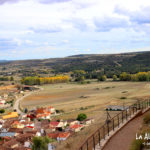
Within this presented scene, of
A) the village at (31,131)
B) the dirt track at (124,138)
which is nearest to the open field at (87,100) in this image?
the village at (31,131)

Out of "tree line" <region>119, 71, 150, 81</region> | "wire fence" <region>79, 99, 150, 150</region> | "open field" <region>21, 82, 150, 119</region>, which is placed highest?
"wire fence" <region>79, 99, 150, 150</region>

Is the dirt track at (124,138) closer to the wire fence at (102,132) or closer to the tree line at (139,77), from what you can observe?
the wire fence at (102,132)

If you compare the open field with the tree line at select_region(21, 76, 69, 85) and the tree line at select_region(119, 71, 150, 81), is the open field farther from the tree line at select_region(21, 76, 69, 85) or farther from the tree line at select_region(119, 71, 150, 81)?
the tree line at select_region(21, 76, 69, 85)

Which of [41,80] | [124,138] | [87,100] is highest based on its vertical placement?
[124,138]

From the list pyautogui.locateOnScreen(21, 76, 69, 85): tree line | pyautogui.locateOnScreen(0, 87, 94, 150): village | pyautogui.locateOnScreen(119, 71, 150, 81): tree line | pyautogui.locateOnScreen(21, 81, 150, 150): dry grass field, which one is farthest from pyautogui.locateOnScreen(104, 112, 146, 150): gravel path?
pyautogui.locateOnScreen(21, 76, 69, 85): tree line

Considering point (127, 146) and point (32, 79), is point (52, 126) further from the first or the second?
point (32, 79)

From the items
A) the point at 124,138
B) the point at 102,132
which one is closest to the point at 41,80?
the point at 102,132

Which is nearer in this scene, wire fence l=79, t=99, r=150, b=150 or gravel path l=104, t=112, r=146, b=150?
gravel path l=104, t=112, r=146, b=150

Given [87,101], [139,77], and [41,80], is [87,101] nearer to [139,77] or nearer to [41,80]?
[139,77]

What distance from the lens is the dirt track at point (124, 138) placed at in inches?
368

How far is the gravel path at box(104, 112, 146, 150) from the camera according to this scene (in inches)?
369

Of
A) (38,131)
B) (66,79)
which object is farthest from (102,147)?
(66,79)

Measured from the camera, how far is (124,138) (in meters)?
10.3

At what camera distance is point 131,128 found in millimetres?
11547
